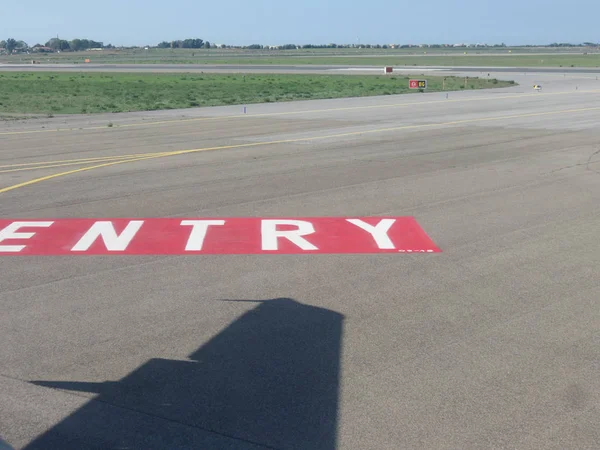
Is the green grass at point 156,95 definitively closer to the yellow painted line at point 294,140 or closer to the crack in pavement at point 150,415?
the yellow painted line at point 294,140

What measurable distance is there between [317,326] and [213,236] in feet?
14.8

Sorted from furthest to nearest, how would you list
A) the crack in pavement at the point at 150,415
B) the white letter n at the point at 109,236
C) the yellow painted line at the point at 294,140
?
the yellow painted line at the point at 294,140
the white letter n at the point at 109,236
the crack in pavement at the point at 150,415

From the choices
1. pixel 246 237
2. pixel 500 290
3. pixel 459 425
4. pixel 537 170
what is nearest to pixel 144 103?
pixel 537 170

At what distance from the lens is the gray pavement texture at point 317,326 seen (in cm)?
629

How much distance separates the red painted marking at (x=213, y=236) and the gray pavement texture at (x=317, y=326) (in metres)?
0.46

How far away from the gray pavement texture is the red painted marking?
455mm

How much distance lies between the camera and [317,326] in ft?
28.1

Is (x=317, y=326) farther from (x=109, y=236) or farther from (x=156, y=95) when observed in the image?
(x=156, y=95)

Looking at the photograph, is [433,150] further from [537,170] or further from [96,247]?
[96,247]

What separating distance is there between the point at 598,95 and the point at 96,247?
43.5 metres

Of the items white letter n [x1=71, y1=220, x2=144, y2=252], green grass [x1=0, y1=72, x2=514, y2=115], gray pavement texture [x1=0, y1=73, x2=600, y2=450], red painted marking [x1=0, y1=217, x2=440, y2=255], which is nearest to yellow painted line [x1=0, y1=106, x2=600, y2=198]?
gray pavement texture [x1=0, y1=73, x2=600, y2=450]

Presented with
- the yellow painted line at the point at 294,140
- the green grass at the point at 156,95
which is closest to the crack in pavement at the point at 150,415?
the yellow painted line at the point at 294,140

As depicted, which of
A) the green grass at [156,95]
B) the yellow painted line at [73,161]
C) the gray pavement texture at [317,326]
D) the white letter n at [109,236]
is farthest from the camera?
the green grass at [156,95]

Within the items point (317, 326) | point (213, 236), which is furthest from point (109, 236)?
point (317, 326)
